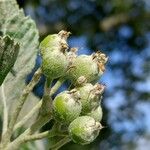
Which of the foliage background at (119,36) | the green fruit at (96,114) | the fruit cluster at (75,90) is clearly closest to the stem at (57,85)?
the fruit cluster at (75,90)

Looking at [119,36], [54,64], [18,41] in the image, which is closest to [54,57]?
[54,64]

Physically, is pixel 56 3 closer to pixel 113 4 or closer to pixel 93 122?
pixel 113 4

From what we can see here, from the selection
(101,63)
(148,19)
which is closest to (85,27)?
(148,19)

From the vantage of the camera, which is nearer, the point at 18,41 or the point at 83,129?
the point at 83,129

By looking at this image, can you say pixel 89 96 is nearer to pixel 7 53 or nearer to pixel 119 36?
pixel 7 53

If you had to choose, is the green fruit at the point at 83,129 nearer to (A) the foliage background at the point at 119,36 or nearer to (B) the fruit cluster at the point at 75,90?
(B) the fruit cluster at the point at 75,90
